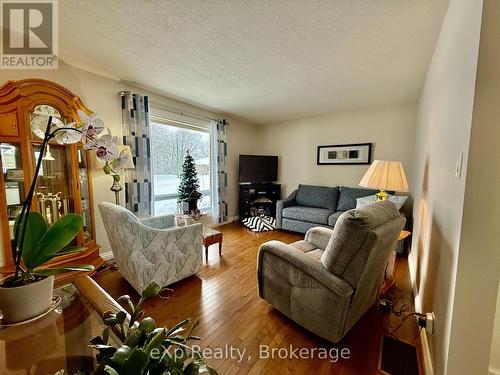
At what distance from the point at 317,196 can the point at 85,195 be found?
139 inches

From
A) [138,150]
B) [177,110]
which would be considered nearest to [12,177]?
[138,150]

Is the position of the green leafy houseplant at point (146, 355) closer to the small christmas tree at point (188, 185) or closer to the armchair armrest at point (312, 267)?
Result: the armchair armrest at point (312, 267)

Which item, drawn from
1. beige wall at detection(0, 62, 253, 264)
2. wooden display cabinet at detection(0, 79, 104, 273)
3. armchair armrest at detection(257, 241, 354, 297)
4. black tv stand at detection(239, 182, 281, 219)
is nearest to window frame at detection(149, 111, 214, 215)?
beige wall at detection(0, 62, 253, 264)

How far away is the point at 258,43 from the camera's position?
1.86m

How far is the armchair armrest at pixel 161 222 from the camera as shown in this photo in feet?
8.20

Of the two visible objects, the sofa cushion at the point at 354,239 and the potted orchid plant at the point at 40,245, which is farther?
the sofa cushion at the point at 354,239

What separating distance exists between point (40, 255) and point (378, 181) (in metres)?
2.41

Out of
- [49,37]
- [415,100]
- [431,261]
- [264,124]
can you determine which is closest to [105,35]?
[49,37]

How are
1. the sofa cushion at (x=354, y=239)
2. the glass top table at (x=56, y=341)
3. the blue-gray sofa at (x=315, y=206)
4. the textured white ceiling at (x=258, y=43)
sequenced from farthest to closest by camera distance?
the blue-gray sofa at (x=315, y=206) → the textured white ceiling at (x=258, y=43) → the sofa cushion at (x=354, y=239) → the glass top table at (x=56, y=341)

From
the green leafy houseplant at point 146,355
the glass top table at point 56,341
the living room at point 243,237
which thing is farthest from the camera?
the living room at point 243,237

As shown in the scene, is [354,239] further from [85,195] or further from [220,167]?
[220,167]

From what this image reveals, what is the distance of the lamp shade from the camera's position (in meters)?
2.03

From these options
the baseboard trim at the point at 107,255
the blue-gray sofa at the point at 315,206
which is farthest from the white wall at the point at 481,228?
the baseboard trim at the point at 107,255

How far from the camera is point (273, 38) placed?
179cm
